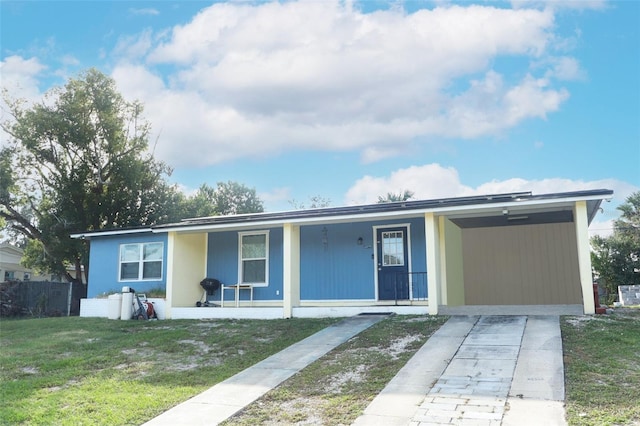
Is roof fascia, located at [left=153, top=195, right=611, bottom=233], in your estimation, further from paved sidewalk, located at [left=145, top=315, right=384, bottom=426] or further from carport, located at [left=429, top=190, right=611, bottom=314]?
paved sidewalk, located at [left=145, top=315, right=384, bottom=426]

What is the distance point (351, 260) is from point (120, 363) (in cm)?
695

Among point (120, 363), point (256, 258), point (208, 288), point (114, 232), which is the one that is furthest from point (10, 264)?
point (120, 363)

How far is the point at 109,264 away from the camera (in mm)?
Answer: 17172

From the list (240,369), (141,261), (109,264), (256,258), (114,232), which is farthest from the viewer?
(109,264)

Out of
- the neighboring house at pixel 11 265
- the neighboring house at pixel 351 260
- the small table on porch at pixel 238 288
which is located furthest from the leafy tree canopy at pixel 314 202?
the small table on porch at pixel 238 288

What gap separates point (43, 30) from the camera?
49.1 ft

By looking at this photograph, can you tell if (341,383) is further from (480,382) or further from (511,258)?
(511,258)

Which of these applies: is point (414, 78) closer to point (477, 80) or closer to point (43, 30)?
point (477, 80)

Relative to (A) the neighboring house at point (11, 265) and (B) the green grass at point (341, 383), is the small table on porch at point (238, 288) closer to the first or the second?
(B) the green grass at point (341, 383)

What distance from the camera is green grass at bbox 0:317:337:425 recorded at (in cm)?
693

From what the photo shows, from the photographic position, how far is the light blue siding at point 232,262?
1545 cm

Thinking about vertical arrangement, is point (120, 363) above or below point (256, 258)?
below

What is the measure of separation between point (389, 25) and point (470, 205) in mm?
4717

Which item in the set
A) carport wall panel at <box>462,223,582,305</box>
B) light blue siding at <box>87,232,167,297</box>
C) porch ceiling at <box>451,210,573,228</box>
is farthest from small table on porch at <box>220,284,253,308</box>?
carport wall panel at <box>462,223,582,305</box>
